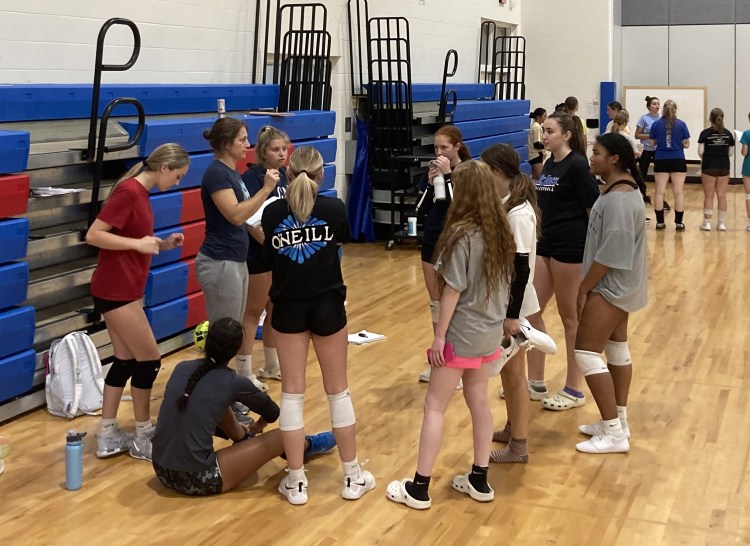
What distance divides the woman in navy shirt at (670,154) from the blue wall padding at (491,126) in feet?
7.07

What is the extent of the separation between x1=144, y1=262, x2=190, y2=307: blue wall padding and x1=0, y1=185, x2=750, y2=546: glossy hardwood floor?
1.37 ft

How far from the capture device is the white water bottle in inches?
202

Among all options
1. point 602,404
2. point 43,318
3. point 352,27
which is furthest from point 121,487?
point 352,27

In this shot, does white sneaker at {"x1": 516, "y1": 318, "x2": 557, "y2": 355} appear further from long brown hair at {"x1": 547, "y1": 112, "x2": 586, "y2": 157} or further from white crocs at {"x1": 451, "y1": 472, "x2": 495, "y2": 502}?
long brown hair at {"x1": 547, "y1": 112, "x2": 586, "y2": 157}

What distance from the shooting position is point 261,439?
4.38 metres

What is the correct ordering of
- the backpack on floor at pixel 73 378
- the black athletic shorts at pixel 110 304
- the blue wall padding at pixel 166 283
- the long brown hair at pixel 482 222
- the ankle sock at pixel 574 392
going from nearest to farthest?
the long brown hair at pixel 482 222 < the black athletic shorts at pixel 110 304 < the backpack on floor at pixel 73 378 < the ankle sock at pixel 574 392 < the blue wall padding at pixel 166 283

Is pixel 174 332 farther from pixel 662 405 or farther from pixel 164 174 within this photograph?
pixel 662 405

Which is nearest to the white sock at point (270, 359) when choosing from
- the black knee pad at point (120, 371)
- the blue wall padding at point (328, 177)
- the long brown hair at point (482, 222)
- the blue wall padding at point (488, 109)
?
the black knee pad at point (120, 371)

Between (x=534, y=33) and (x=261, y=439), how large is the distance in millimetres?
13874

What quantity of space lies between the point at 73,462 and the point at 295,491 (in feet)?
3.31

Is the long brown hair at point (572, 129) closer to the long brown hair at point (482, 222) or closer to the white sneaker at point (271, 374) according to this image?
the long brown hair at point (482, 222)

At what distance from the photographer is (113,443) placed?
4.80 m

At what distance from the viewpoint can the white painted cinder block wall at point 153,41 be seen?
6.36 meters

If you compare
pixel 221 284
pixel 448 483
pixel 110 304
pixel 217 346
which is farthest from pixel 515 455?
pixel 110 304
